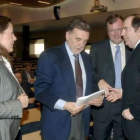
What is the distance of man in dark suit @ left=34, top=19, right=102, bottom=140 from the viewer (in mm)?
1840

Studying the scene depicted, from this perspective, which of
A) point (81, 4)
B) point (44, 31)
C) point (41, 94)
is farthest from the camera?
point (44, 31)

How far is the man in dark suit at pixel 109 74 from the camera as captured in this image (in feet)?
7.87

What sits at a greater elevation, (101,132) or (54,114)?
(54,114)

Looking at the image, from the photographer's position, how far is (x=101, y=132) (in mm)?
2445

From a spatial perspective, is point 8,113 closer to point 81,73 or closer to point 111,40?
point 81,73

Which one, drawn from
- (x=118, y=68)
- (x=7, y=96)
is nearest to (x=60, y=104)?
(x=7, y=96)

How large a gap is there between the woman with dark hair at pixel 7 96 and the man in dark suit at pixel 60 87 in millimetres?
221

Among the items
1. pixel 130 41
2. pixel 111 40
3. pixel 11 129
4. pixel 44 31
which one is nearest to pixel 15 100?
pixel 11 129

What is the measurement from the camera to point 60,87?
1.86 m

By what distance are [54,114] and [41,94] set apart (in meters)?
0.20

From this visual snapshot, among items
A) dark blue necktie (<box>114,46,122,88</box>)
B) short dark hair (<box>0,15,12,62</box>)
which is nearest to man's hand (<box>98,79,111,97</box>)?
dark blue necktie (<box>114,46,122,88</box>)

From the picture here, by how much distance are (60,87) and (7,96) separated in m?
0.44

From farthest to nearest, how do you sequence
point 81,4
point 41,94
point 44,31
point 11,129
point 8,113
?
point 44,31
point 81,4
point 41,94
point 11,129
point 8,113

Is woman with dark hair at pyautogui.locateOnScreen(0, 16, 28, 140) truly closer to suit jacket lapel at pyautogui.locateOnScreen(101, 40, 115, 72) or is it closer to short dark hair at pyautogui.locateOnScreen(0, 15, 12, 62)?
short dark hair at pyautogui.locateOnScreen(0, 15, 12, 62)
